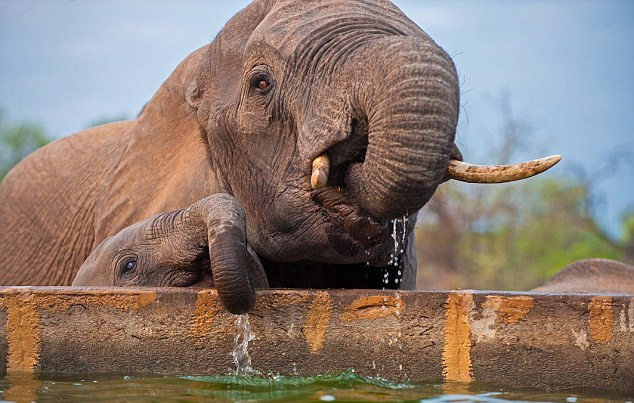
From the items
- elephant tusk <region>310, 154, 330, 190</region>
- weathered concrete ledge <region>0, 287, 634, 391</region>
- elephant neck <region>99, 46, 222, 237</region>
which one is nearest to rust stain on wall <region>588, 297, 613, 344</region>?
weathered concrete ledge <region>0, 287, 634, 391</region>

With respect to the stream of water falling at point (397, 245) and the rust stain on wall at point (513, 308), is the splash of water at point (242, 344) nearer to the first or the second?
the stream of water falling at point (397, 245)

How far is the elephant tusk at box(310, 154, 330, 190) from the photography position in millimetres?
5266

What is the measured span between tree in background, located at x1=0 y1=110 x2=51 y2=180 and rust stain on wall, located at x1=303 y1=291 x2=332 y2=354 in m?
19.8

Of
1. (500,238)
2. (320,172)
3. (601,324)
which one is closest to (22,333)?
(320,172)

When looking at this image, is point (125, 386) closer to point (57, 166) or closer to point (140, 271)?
point (140, 271)

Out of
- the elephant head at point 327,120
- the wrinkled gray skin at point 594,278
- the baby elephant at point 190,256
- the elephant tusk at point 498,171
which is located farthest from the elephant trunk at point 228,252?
the wrinkled gray skin at point 594,278

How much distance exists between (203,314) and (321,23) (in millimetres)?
1338

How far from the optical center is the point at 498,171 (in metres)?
5.26

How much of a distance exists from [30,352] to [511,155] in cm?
1596

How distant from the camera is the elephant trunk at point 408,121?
16.3 ft

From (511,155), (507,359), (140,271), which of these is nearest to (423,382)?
(507,359)

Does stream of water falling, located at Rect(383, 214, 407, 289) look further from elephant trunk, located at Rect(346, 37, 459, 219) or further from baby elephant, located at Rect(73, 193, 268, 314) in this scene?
baby elephant, located at Rect(73, 193, 268, 314)

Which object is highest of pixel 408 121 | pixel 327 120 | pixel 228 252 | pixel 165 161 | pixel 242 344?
pixel 165 161

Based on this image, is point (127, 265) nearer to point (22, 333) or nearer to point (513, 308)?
point (22, 333)
